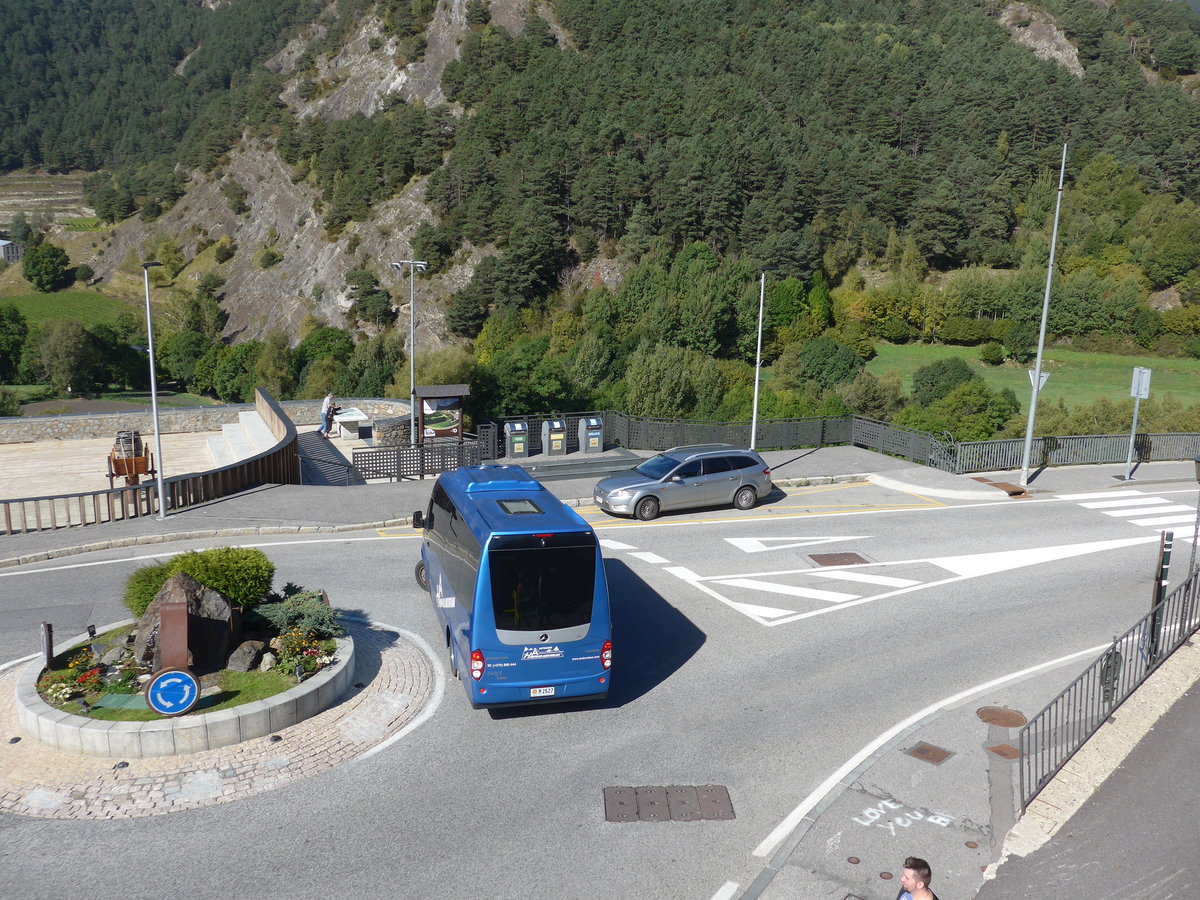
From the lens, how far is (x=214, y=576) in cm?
1239

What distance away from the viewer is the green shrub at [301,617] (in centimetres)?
1248

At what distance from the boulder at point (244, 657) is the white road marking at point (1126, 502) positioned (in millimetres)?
21582

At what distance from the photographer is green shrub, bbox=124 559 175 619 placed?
1227 cm

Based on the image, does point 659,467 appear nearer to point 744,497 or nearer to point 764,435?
point 744,497

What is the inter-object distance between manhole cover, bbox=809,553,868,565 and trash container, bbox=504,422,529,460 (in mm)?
14243

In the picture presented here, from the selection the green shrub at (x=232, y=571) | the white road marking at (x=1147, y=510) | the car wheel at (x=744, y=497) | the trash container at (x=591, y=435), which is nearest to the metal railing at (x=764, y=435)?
the trash container at (x=591, y=435)

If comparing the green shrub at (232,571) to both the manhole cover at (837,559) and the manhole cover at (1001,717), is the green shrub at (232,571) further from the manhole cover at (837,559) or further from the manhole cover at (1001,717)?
the manhole cover at (837,559)

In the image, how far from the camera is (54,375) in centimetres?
9694

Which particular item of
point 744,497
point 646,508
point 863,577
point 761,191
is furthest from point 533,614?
point 761,191

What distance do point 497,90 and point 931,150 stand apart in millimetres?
58016

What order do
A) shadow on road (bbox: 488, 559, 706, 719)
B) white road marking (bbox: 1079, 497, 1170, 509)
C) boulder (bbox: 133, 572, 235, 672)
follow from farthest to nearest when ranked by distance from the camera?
white road marking (bbox: 1079, 497, 1170, 509)
shadow on road (bbox: 488, 559, 706, 719)
boulder (bbox: 133, 572, 235, 672)

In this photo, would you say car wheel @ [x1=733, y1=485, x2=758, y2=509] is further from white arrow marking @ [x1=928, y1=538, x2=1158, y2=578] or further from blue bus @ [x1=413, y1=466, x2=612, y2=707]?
blue bus @ [x1=413, y1=466, x2=612, y2=707]

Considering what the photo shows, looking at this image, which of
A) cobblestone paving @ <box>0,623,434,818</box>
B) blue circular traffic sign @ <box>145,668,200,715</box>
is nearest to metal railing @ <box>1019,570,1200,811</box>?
cobblestone paving @ <box>0,623,434,818</box>

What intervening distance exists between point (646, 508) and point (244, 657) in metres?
11.8
